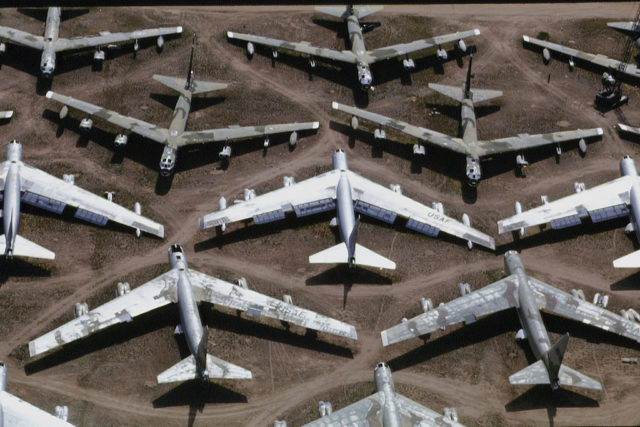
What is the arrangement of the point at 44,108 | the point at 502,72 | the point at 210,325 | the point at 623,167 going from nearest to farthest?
the point at 210,325, the point at 623,167, the point at 44,108, the point at 502,72

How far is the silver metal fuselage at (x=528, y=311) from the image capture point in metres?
77.9

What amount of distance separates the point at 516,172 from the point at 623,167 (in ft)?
41.4

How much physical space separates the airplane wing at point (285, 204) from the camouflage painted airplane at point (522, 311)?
1799 centimetres

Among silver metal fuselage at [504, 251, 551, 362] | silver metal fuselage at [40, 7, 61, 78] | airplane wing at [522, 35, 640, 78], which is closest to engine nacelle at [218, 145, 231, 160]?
silver metal fuselage at [40, 7, 61, 78]

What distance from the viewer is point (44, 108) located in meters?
104

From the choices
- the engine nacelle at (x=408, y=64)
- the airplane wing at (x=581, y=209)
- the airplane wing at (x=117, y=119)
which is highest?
the engine nacelle at (x=408, y=64)

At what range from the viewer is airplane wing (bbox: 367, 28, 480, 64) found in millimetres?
110625

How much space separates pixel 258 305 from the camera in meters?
81.1

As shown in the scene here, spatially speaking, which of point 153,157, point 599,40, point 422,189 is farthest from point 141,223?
point 599,40

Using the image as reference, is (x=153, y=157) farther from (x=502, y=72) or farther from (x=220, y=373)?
(x=502, y=72)

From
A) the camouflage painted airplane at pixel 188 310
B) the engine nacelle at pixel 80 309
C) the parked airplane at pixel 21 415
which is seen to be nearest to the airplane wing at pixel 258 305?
the camouflage painted airplane at pixel 188 310

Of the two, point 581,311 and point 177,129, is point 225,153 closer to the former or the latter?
point 177,129

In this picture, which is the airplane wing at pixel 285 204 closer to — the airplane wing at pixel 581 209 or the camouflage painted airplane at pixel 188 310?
the camouflage painted airplane at pixel 188 310

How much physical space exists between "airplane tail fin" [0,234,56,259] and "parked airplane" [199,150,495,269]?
16552 mm
